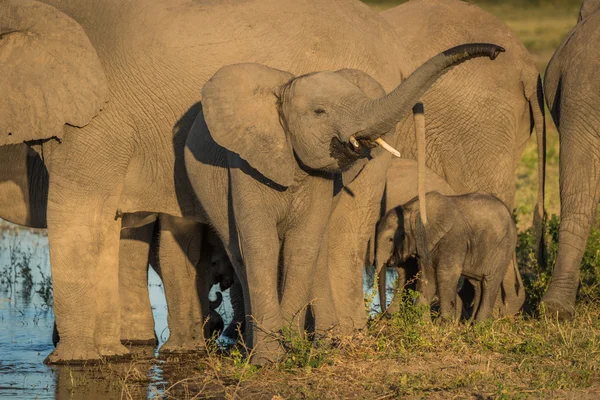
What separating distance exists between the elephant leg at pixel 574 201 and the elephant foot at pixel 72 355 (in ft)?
9.62

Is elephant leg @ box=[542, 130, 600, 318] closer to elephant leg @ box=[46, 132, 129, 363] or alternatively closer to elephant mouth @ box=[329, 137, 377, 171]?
elephant mouth @ box=[329, 137, 377, 171]

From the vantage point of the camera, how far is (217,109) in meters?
7.46

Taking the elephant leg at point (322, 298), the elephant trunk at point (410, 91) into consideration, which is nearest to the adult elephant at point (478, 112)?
the elephant leg at point (322, 298)

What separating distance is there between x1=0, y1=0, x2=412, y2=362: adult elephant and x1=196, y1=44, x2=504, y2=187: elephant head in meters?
0.73

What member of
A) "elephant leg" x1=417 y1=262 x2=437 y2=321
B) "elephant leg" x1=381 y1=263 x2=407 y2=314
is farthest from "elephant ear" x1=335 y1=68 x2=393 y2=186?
"elephant leg" x1=417 y1=262 x2=437 y2=321

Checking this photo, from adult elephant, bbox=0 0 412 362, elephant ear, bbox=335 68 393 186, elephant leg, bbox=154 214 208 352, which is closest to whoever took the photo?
elephant ear, bbox=335 68 393 186

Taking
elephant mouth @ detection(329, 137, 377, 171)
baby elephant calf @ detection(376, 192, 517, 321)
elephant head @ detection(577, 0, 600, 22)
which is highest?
elephant head @ detection(577, 0, 600, 22)

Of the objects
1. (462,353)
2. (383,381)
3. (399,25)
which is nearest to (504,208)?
(399,25)

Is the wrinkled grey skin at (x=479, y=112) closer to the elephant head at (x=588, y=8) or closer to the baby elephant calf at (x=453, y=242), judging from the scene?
the baby elephant calf at (x=453, y=242)

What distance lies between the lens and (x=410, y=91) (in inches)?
269

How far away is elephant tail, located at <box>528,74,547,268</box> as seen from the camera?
31.0 feet

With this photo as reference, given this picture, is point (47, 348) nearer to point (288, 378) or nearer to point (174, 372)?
point (174, 372)

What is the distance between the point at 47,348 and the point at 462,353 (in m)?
3.03

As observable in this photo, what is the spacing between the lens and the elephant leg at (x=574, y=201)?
29.2 ft
